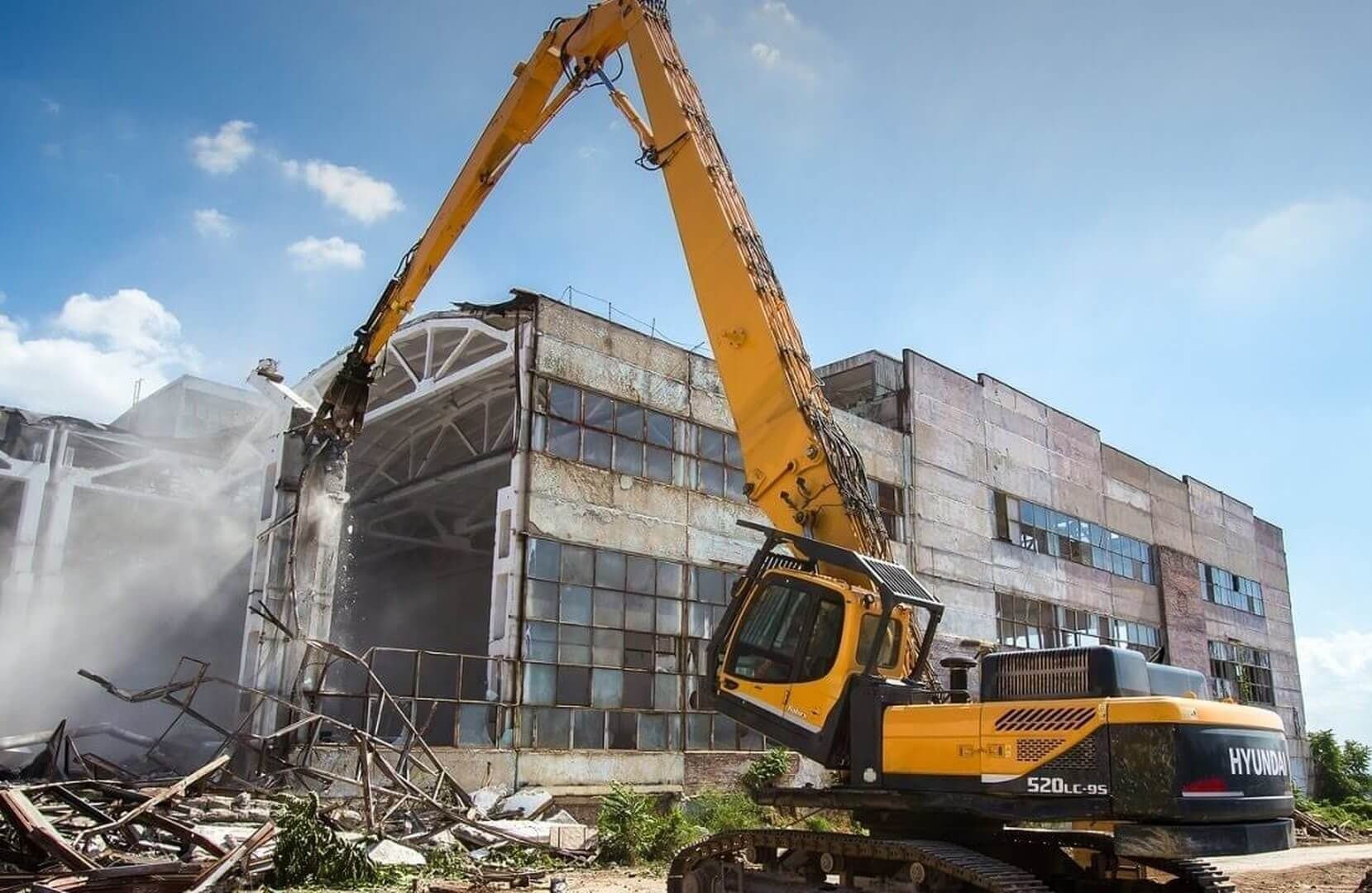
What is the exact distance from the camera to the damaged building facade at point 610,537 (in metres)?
18.0

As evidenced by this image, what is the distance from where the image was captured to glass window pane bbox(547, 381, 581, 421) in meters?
19.0

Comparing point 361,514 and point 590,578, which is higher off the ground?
point 361,514

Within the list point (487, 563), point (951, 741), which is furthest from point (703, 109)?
point (487, 563)

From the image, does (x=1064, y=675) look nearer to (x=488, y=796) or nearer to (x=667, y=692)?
(x=488, y=796)

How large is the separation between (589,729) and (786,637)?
1052cm

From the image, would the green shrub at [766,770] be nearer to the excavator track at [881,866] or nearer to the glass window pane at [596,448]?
the glass window pane at [596,448]

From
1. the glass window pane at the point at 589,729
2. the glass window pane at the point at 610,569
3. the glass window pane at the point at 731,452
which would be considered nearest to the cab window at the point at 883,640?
the glass window pane at the point at 589,729

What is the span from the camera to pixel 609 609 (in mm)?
19078

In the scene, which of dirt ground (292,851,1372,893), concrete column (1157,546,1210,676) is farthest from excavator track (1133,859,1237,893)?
concrete column (1157,546,1210,676)

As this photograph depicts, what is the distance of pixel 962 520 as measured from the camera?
27219 millimetres

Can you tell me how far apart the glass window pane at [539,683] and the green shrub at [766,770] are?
4676mm

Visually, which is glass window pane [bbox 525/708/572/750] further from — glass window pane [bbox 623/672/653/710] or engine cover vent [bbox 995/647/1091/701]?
engine cover vent [bbox 995/647/1091/701]

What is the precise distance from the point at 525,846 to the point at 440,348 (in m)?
12.0

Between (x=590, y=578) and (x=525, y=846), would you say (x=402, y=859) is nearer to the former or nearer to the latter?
(x=525, y=846)
